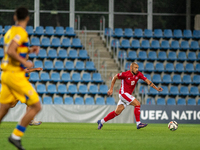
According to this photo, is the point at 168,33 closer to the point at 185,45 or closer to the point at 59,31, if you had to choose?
the point at 185,45

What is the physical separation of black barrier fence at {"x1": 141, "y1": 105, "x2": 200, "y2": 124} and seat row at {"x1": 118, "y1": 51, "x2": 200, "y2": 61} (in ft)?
14.2

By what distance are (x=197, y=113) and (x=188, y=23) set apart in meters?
8.95

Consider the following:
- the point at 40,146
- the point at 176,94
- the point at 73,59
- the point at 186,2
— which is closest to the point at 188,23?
the point at 186,2

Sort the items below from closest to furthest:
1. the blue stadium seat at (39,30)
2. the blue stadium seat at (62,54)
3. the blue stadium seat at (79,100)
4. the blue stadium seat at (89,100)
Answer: the blue stadium seat at (79,100)
the blue stadium seat at (89,100)
the blue stadium seat at (62,54)
the blue stadium seat at (39,30)

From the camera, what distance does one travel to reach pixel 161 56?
23.1m

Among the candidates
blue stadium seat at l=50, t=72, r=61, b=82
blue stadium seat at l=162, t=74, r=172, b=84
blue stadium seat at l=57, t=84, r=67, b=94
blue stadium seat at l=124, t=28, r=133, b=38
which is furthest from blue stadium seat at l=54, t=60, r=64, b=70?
blue stadium seat at l=162, t=74, r=172, b=84

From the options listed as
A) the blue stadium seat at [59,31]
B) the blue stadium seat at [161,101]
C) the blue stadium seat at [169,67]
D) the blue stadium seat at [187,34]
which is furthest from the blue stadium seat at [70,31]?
the blue stadium seat at [187,34]

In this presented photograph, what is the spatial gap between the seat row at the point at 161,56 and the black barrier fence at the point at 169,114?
14.2 feet

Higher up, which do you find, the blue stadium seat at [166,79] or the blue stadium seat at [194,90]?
the blue stadium seat at [166,79]

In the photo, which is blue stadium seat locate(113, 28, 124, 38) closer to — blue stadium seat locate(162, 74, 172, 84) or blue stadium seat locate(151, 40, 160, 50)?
blue stadium seat locate(151, 40, 160, 50)

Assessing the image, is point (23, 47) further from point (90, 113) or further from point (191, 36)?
point (191, 36)

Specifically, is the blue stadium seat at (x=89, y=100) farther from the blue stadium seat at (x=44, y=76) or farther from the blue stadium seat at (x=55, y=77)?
the blue stadium seat at (x=44, y=76)

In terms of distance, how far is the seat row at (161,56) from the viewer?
22.7 m

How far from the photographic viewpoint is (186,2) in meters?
26.6
